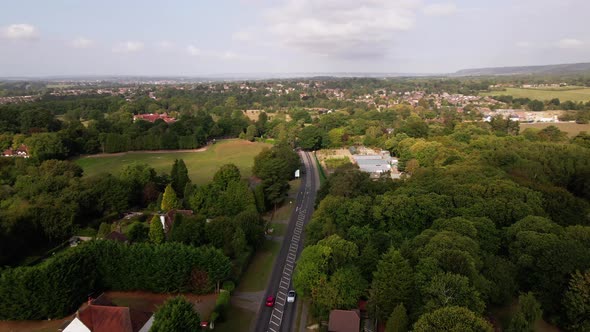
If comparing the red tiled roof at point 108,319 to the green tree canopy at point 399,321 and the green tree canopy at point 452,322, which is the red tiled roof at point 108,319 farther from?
the green tree canopy at point 452,322

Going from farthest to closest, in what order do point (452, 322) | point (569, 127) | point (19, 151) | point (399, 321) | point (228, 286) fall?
1. point (569, 127)
2. point (19, 151)
3. point (228, 286)
4. point (399, 321)
5. point (452, 322)

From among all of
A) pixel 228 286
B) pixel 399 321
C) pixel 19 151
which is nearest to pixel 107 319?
pixel 228 286

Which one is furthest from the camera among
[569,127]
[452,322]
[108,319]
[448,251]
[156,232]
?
[569,127]

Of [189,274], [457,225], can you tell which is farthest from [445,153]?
[189,274]

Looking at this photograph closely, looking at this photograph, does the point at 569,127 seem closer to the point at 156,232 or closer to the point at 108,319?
the point at 156,232

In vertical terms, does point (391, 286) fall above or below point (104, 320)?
above

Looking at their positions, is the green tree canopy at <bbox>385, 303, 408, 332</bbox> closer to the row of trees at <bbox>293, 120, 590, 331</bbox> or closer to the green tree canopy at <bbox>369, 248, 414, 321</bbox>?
the row of trees at <bbox>293, 120, 590, 331</bbox>

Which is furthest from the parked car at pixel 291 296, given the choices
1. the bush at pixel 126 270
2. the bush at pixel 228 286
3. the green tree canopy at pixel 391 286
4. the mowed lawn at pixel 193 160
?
the mowed lawn at pixel 193 160

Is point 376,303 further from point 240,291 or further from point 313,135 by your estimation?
point 313,135
